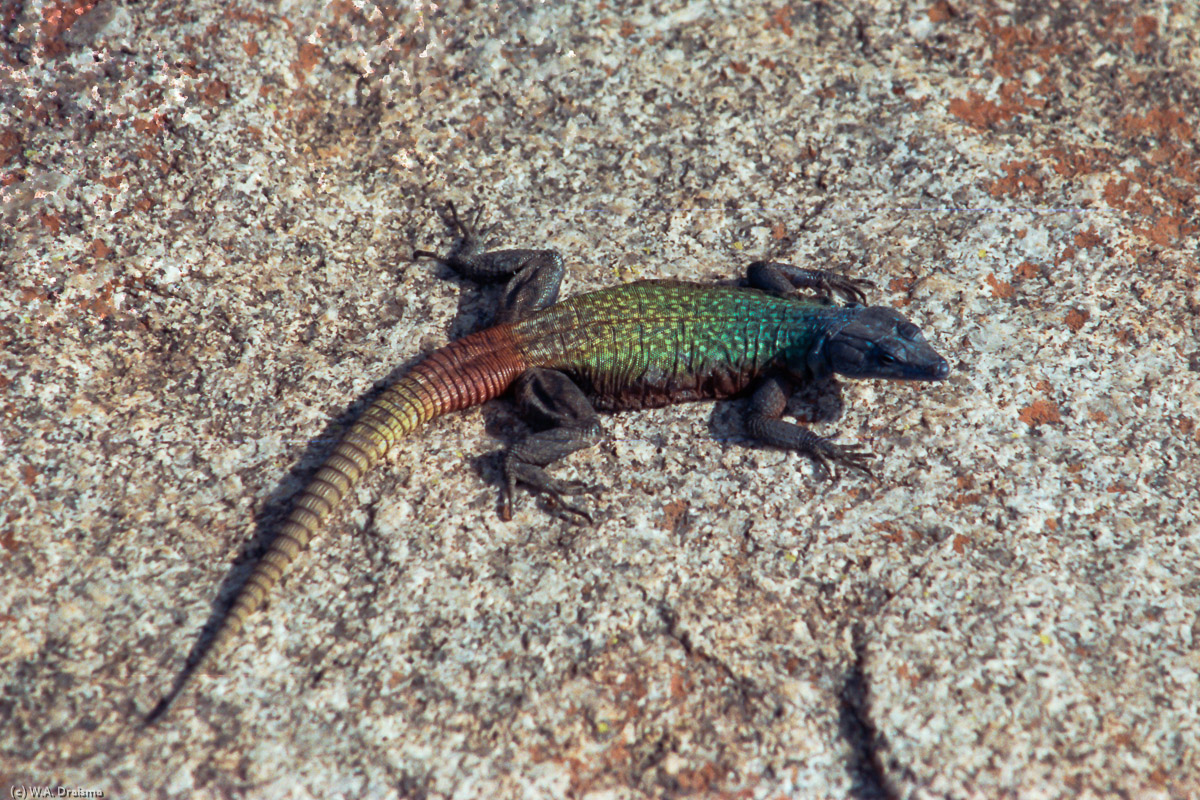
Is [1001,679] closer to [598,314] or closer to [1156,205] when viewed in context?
[598,314]

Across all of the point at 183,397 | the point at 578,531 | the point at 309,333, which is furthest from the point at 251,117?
the point at 578,531

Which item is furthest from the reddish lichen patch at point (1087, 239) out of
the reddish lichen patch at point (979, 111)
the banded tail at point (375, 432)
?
the banded tail at point (375, 432)

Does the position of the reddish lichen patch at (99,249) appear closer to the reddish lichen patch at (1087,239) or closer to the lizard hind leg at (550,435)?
the lizard hind leg at (550,435)

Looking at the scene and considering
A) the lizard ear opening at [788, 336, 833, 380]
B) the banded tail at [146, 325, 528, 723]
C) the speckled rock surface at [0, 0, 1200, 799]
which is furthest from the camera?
the lizard ear opening at [788, 336, 833, 380]

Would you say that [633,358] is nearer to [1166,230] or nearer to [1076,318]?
[1076,318]

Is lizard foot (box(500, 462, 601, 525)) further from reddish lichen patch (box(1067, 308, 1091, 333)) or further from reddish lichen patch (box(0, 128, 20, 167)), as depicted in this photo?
reddish lichen patch (box(0, 128, 20, 167))

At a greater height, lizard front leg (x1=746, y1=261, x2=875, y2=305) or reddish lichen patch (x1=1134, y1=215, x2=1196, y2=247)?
reddish lichen patch (x1=1134, y1=215, x2=1196, y2=247)

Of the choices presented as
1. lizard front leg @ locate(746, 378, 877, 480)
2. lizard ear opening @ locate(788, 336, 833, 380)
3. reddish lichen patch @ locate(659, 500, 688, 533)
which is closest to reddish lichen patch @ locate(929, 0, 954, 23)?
lizard ear opening @ locate(788, 336, 833, 380)

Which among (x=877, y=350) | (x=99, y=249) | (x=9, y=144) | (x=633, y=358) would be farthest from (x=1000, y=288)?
(x=9, y=144)
